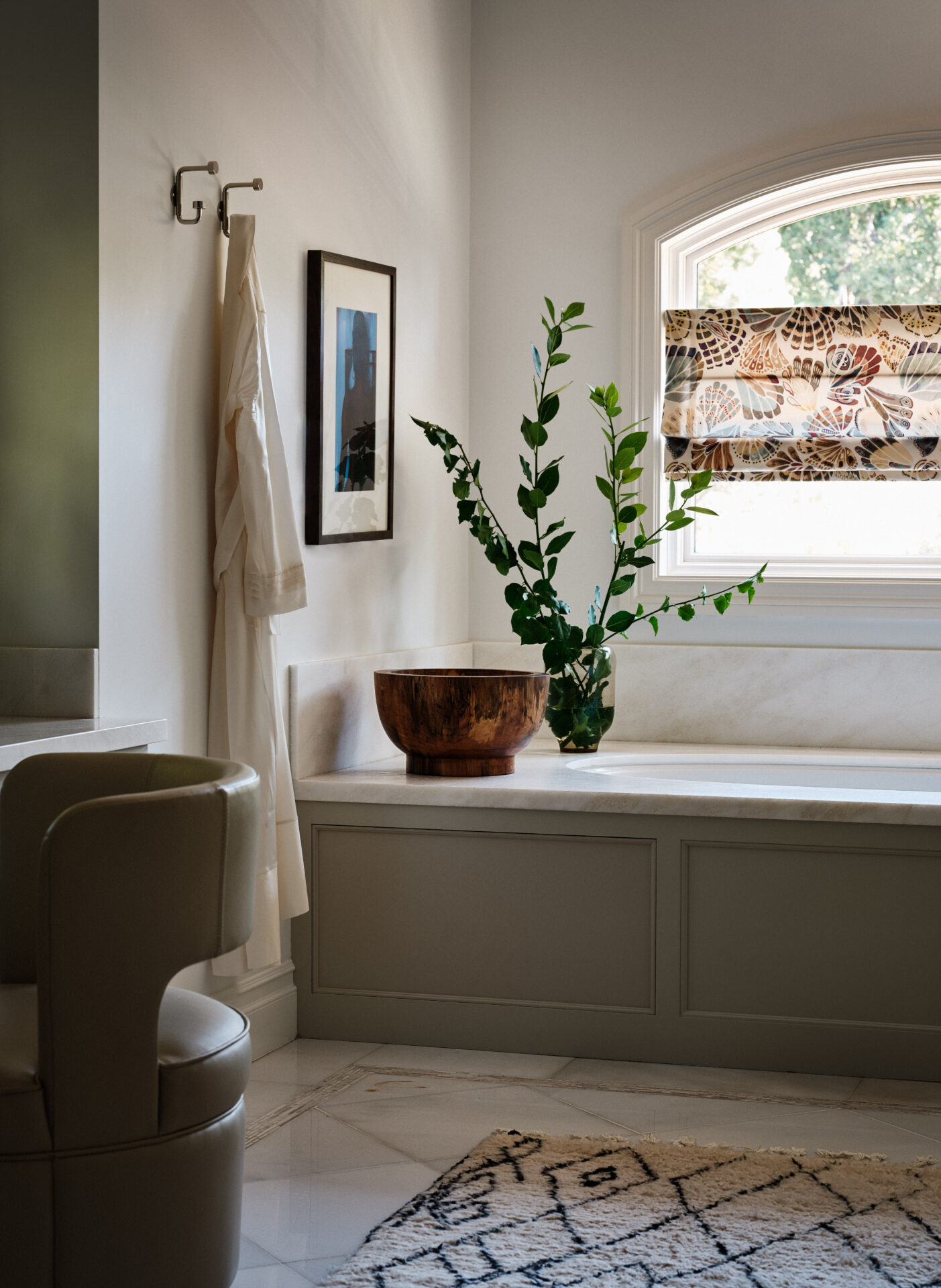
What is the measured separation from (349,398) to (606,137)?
4.51 feet

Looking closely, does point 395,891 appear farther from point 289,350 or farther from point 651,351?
point 651,351

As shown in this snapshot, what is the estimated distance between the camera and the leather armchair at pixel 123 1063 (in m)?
1.61

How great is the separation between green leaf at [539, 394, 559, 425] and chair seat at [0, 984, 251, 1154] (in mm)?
2152

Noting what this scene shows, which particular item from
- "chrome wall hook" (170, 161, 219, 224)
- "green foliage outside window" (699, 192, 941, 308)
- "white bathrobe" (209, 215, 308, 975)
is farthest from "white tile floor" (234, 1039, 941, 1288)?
"green foliage outside window" (699, 192, 941, 308)

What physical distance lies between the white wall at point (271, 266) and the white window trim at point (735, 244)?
1.79 feet

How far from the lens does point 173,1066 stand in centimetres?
169

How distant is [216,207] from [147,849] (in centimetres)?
164

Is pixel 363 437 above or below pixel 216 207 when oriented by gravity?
below

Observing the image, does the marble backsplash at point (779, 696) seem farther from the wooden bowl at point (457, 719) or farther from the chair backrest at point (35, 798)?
the chair backrest at point (35, 798)

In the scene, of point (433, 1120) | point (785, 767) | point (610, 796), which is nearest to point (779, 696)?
point (785, 767)

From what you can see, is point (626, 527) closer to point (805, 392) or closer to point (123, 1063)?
point (805, 392)

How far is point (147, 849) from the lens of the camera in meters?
1.65

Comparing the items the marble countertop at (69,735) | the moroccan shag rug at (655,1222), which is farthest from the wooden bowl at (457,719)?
the moroccan shag rug at (655,1222)

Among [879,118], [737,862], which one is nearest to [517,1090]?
[737,862]
